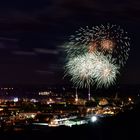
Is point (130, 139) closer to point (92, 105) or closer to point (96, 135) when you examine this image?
point (96, 135)

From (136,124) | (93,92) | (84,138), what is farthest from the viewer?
(93,92)

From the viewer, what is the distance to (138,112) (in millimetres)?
45438

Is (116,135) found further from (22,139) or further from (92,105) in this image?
(92,105)

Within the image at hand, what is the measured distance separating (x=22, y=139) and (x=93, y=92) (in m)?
130

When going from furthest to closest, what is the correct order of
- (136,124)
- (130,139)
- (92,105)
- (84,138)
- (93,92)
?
1. (93,92)
2. (92,105)
3. (136,124)
4. (84,138)
5. (130,139)

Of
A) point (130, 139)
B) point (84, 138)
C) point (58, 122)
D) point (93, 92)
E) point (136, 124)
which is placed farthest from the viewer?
point (93, 92)

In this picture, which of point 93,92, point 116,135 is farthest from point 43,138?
point 93,92

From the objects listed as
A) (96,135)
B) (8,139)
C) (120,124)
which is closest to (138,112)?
(120,124)

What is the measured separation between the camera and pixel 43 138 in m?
31.6

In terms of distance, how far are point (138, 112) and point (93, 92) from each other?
4538 inches

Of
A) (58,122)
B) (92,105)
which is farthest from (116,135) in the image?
(92,105)

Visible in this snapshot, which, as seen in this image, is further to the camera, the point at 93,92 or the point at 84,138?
the point at 93,92

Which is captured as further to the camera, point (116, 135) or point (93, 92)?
point (93, 92)

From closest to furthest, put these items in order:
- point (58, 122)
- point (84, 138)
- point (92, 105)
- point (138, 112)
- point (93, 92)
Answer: point (84, 138) < point (138, 112) < point (58, 122) < point (92, 105) < point (93, 92)
